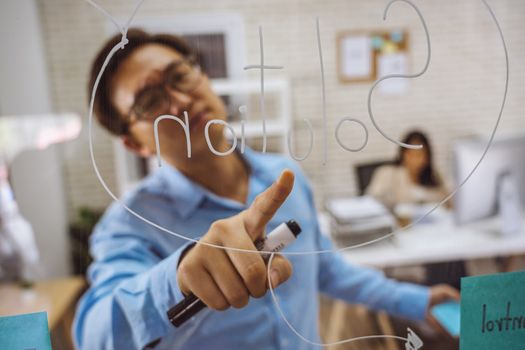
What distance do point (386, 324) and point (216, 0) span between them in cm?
65

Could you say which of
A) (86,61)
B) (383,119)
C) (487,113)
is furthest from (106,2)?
(487,113)

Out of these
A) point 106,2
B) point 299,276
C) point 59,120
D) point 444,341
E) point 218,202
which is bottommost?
point 444,341

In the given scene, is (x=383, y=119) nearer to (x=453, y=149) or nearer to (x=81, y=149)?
(x=453, y=149)

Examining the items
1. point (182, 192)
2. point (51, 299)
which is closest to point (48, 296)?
point (51, 299)

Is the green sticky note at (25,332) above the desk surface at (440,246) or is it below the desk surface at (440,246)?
above

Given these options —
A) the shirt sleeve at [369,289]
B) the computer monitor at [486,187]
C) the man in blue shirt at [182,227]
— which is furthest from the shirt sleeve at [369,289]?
the computer monitor at [486,187]

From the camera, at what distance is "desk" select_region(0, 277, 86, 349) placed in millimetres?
532

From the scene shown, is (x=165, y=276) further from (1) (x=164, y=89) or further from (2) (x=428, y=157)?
(2) (x=428, y=157)

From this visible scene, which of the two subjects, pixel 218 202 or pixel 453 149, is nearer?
pixel 218 202

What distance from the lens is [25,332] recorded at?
49cm

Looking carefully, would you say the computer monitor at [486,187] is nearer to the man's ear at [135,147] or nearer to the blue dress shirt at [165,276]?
the blue dress shirt at [165,276]

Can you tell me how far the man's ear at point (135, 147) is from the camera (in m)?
0.49

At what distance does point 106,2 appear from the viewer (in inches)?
18.5

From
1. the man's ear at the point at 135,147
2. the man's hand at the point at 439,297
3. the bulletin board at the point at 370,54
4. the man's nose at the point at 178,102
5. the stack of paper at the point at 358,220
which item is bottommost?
the man's hand at the point at 439,297
